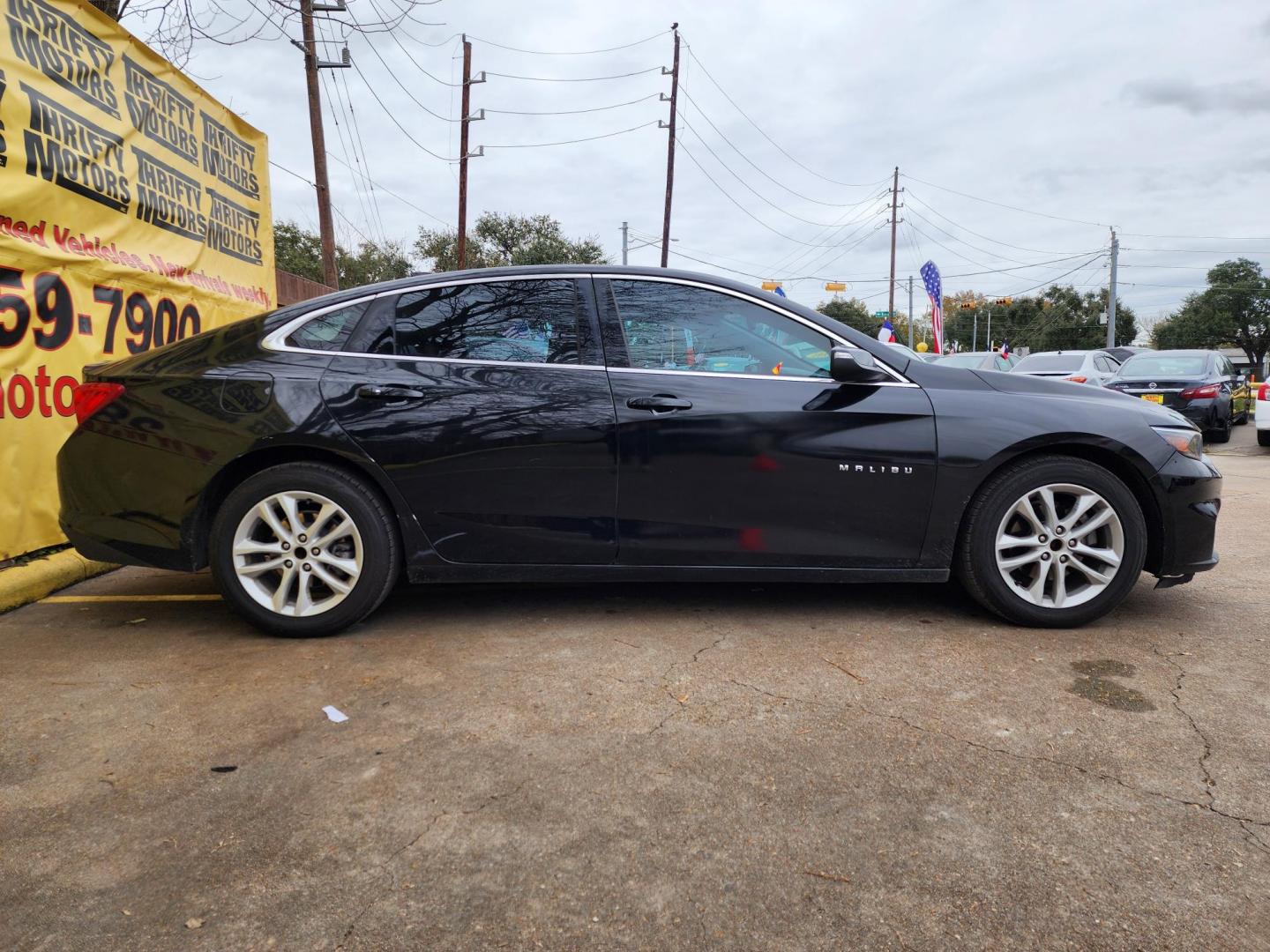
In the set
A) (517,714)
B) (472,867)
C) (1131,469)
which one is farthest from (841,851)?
(1131,469)

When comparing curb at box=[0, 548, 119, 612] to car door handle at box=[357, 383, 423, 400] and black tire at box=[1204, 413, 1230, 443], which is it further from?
black tire at box=[1204, 413, 1230, 443]

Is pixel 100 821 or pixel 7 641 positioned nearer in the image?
pixel 100 821

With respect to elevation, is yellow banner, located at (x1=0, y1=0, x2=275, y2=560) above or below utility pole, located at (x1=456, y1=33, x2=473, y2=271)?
below

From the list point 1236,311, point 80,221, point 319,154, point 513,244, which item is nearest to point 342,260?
point 513,244

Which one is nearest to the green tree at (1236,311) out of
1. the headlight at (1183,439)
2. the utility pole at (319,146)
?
the utility pole at (319,146)

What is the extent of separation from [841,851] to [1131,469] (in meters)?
2.38

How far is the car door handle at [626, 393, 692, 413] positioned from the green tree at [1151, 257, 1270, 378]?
8199 centimetres

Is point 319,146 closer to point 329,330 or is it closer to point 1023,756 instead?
point 329,330

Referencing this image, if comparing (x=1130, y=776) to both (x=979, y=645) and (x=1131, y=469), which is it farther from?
(x=1131, y=469)

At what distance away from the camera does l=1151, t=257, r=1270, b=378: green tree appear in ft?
221

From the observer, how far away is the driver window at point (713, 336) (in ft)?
11.1

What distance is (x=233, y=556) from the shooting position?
325 cm

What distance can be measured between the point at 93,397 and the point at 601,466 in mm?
2123

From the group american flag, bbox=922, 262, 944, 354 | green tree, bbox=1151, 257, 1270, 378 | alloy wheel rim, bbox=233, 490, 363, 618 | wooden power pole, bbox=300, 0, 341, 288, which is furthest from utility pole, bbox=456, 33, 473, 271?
green tree, bbox=1151, 257, 1270, 378
